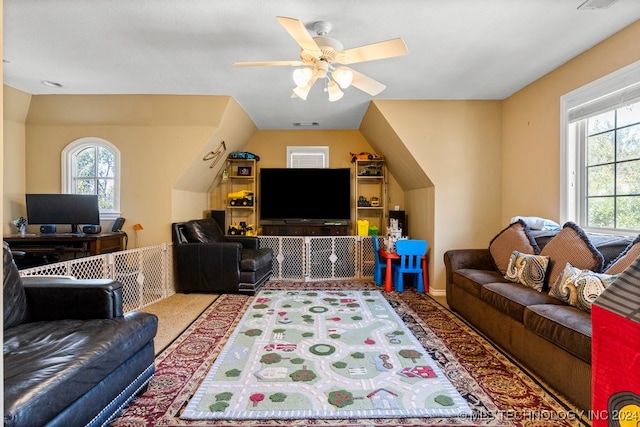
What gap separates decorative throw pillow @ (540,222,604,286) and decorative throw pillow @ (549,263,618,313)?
4.0 inches

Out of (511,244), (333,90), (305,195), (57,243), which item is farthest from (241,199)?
(511,244)

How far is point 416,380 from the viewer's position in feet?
6.44

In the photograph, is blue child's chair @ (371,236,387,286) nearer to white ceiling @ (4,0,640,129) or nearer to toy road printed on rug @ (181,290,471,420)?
toy road printed on rug @ (181,290,471,420)

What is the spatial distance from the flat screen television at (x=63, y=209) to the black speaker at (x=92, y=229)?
6 centimetres

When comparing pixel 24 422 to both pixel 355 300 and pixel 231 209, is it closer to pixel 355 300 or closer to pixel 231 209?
pixel 355 300

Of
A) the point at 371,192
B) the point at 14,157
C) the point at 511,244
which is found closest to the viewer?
the point at 511,244

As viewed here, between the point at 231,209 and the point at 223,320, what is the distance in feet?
8.86

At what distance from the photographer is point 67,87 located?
3.51 metres

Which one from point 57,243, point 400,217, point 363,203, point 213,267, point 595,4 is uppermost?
point 595,4

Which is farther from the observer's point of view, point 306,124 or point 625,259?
point 306,124

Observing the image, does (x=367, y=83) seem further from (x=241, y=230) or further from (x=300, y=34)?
(x=241, y=230)

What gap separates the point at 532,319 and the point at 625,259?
27.3 inches

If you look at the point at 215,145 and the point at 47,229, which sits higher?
the point at 215,145

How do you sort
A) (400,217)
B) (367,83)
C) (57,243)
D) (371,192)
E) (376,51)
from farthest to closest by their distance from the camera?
1. (371,192)
2. (400,217)
3. (57,243)
4. (367,83)
5. (376,51)
